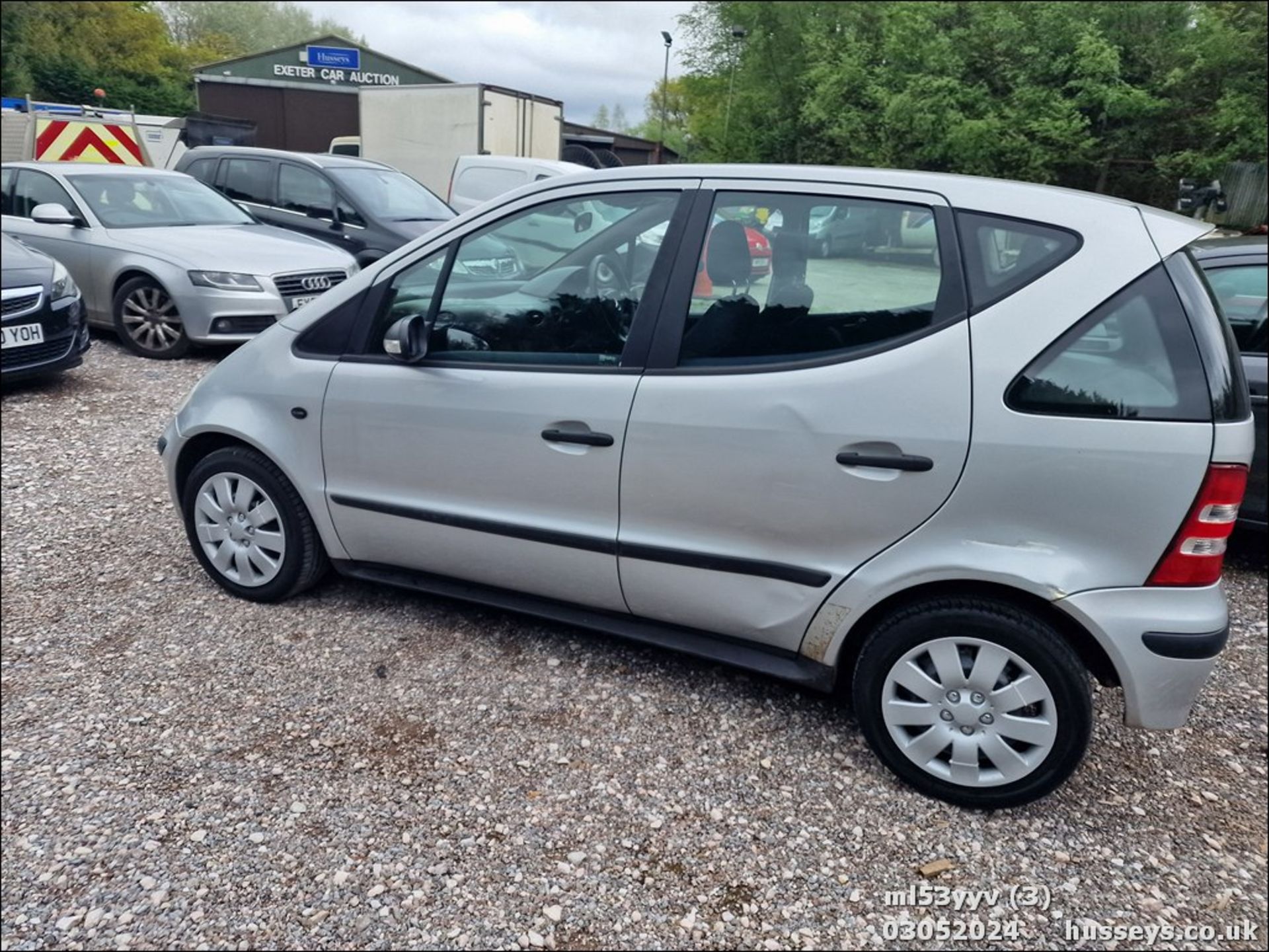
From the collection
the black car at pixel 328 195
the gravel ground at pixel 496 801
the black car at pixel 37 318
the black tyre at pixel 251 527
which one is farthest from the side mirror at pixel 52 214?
the black tyre at pixel 251 527

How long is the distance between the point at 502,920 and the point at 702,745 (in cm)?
91

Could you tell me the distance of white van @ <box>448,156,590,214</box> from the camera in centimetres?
1179

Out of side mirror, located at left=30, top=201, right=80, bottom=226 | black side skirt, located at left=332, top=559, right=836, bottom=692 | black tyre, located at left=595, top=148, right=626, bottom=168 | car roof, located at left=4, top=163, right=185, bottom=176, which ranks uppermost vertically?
black tyre, located at left=595, top=148, right=626, bottom=168

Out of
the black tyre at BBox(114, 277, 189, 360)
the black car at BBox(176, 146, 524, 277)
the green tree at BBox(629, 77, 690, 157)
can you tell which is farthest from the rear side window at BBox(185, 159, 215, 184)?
the green tree at BBox(629, 77, 690, 157)

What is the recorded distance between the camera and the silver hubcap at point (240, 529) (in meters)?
3.57

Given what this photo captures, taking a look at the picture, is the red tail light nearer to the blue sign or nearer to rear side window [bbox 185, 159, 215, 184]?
the blue sign

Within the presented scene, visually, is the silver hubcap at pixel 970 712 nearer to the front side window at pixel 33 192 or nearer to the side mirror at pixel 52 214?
the side mirror at pixel 52 214

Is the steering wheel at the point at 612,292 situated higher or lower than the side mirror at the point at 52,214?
higher

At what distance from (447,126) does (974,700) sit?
1276 cm

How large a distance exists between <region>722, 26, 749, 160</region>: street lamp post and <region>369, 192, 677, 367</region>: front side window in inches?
164

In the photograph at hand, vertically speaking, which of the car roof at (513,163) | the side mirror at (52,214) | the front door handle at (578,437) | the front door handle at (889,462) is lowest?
the front door handle at (578,437)

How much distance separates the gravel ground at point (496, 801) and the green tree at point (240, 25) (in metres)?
3.37

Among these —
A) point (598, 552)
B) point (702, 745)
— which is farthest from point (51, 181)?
point (702, 745)

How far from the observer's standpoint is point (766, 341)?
2.72m
